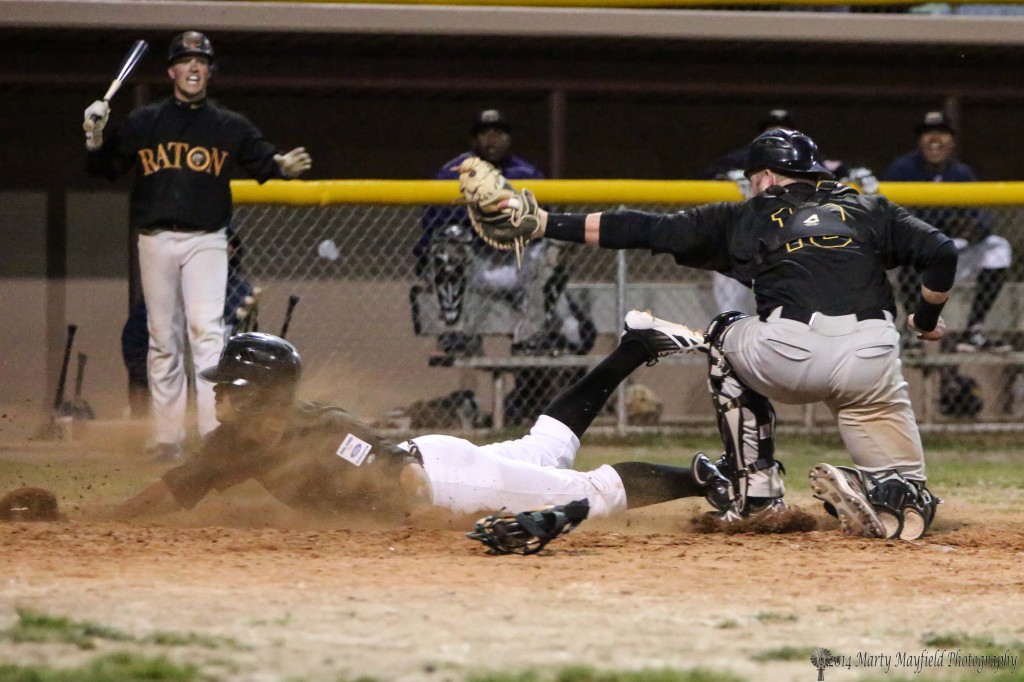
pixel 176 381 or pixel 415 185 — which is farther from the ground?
pixel 415 185

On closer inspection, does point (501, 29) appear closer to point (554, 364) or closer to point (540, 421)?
point (554, 364)

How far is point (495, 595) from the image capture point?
3697 millimetres

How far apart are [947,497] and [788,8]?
4.83 meters

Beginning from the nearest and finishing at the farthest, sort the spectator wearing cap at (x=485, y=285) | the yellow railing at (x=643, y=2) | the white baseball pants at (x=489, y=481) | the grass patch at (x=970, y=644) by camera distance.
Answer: the grass patch at (x=970, y=644), the white baseball pants at (x=489, y=481), the spectator wearing cap at (x=485, y=285), the yellow railing at (x=643, y=2)

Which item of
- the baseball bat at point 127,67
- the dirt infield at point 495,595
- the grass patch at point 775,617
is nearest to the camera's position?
the dirt infield at point 495,595

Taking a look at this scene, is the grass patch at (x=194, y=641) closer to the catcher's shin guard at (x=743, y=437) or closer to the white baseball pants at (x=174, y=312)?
the catcher's shin guard at (x=743, y=437)

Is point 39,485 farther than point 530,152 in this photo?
No

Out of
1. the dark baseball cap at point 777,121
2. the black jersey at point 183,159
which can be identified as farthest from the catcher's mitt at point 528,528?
the dark baseball cap at point 777,121

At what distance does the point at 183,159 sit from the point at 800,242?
11.6ft

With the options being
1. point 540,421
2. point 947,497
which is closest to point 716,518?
point 540,421

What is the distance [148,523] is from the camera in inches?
198

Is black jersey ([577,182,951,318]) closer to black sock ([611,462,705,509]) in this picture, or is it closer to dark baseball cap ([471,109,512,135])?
black sock ([611,462,705,509])

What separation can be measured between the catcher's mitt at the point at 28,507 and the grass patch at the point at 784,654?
9.91ft

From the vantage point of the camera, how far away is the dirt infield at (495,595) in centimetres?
304
